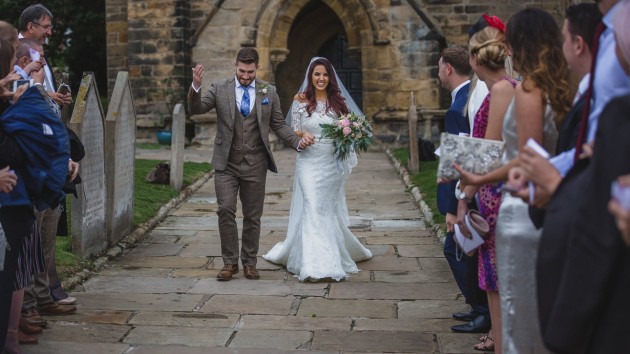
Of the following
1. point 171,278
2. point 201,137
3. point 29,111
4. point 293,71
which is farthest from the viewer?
point 293,71

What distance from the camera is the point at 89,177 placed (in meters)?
9.18

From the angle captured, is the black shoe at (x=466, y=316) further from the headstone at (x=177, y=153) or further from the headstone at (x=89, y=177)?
the headstone at (x=177, y=153)

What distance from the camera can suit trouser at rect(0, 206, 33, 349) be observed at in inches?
208

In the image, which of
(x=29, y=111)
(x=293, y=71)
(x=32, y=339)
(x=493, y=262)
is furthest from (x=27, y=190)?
(x=293, y=71)

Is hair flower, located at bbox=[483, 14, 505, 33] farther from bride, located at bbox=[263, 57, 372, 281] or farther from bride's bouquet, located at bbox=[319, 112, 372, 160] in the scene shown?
bride, located at bbox=[263, 57, 372, 281]

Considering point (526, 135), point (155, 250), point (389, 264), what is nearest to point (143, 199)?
point (155, 250)

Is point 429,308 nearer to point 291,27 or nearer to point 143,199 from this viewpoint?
point 143,199

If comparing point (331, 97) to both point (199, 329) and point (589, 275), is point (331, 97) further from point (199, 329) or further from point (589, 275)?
point (589, 275)

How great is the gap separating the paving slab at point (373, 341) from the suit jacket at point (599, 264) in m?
3.08

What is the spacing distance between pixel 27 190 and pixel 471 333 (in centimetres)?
323

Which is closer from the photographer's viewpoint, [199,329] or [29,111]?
[29,111]

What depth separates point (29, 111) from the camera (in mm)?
5379

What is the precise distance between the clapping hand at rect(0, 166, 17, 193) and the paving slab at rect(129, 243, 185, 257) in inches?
191

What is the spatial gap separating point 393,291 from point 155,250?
10.3 ft
